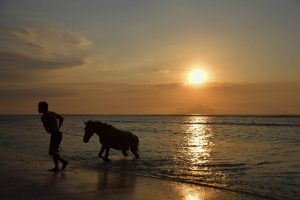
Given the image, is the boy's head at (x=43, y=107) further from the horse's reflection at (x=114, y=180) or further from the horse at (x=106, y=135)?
the horse at (x=106, y=135)

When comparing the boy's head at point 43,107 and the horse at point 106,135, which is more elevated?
the boy's head at point 43,107

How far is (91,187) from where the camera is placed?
372 inches

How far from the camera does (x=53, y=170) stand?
39.1ft

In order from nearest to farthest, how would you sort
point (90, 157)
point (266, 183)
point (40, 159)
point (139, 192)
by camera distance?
1. point (139, 192)
2. point (266, 183)
3. point (40, 159)
4. point (90, 157)

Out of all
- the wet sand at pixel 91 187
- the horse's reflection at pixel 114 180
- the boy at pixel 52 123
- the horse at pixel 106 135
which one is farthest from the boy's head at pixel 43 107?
the horse at pixel 106 135

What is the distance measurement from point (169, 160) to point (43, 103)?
598 centimetres

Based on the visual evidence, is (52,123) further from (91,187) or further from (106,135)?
(106,135)

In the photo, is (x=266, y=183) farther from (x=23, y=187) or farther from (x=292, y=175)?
(x=23, y=187)

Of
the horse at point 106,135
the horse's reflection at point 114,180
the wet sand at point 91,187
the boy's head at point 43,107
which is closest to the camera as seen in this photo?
the wet sand at point 91,187

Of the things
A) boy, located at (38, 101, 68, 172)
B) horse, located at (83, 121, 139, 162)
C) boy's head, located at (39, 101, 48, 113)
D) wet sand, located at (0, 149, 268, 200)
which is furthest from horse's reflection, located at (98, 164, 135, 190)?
horse, located at (83, 121, 139, 162)

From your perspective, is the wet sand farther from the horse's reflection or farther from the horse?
the horse

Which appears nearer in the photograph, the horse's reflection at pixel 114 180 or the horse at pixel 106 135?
the horse's reflection at pixel 114 180

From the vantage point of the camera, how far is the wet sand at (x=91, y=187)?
8.49m

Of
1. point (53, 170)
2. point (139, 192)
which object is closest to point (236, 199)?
point (139, 192)
